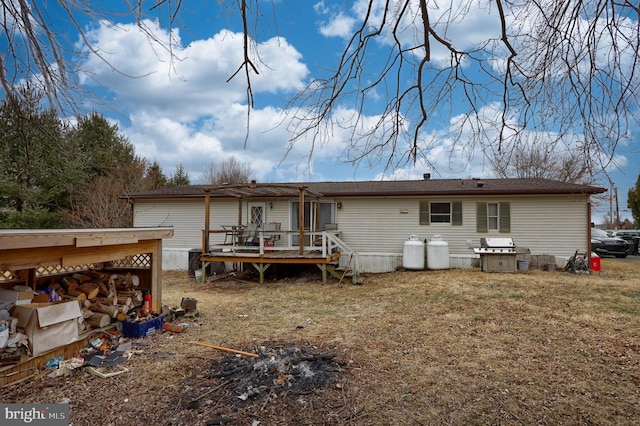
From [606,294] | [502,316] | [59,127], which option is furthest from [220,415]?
[606,294]

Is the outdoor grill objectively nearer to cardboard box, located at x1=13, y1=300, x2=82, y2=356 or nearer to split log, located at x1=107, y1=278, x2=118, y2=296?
split log, located at x1=107, y1=278, x2=118, y2=296

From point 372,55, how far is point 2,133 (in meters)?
2.92

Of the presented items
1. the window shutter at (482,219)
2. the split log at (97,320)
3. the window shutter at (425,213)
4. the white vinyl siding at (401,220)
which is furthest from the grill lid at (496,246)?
the split log at (97,320)

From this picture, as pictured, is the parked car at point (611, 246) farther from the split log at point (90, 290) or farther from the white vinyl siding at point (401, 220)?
the split log at point (90, 290)

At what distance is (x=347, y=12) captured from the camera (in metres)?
2.92

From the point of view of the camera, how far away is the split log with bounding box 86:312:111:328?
530 cm

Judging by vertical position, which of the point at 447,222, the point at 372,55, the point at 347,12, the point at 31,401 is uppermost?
the point at 347,12

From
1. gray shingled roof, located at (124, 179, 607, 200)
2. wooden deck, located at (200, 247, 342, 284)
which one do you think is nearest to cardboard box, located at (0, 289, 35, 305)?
gray shingled roof, located at (124, 179, 607, 200)

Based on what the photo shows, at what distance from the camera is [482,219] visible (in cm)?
1226

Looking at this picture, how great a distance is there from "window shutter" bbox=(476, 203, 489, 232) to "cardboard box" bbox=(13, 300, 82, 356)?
37.9 feet

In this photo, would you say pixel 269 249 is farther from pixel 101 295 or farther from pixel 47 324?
pixel 47 324

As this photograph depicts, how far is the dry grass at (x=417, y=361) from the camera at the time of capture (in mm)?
3295

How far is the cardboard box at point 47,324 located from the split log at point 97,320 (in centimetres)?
64

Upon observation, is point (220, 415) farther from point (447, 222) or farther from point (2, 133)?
point (447, 222)
